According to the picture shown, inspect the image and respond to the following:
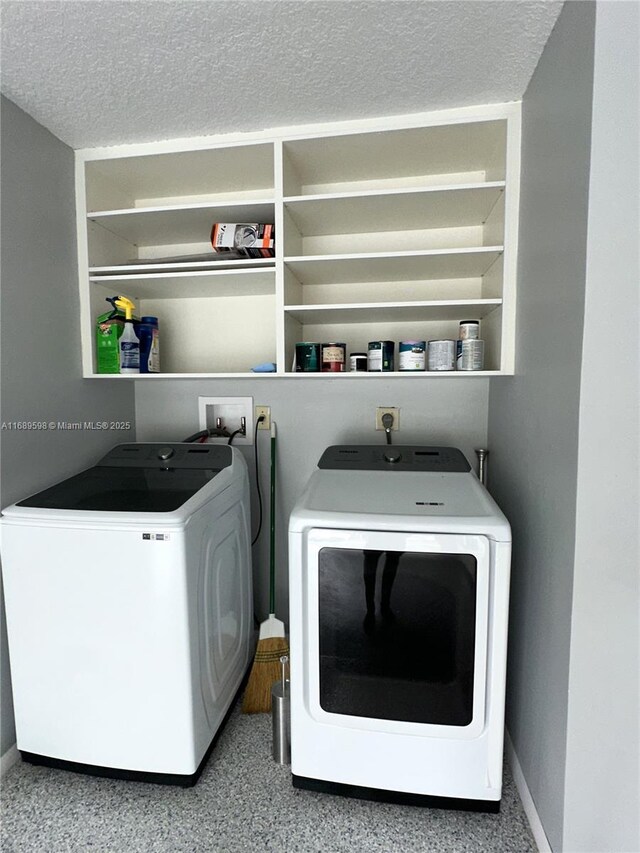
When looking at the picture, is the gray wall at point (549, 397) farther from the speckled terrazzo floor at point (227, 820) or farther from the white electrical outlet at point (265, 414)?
the white electrical outlet at point (265, 414)

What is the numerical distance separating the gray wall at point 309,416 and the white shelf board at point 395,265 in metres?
0.43

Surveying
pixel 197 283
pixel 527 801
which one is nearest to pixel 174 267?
pixel 197 283

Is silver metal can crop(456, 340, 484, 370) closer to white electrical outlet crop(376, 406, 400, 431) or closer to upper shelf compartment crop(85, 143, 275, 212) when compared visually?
white electrical outlet crop(376, 406, 400, 431)

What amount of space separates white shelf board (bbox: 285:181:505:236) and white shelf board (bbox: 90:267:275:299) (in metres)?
0.28

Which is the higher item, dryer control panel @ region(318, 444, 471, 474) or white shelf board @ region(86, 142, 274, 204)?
white shelf board @ region(86, 142, 274, 204)

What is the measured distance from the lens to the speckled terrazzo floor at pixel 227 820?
1.25 metres

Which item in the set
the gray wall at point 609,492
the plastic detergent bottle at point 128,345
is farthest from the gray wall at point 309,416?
the gray wall at point 609,492

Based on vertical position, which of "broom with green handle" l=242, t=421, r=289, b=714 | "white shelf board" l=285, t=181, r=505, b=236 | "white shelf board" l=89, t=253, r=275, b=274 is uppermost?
"white shelf board" l=285, t=181, r=505, b=236

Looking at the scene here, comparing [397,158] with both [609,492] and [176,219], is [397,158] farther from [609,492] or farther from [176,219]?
[609,492]

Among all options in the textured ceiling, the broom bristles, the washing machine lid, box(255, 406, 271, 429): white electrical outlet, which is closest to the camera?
the textured ceiling

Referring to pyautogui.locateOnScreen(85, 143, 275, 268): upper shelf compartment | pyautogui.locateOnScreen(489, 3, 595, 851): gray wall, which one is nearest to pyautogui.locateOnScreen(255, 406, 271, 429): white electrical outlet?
pyautogui.locateOnScreen(85, 143, 275, 268): upper shelf compartment

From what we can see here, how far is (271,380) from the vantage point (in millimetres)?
2059

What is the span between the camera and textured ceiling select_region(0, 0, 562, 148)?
3.60 feet

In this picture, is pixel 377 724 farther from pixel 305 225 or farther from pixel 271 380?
pixel 305 225
